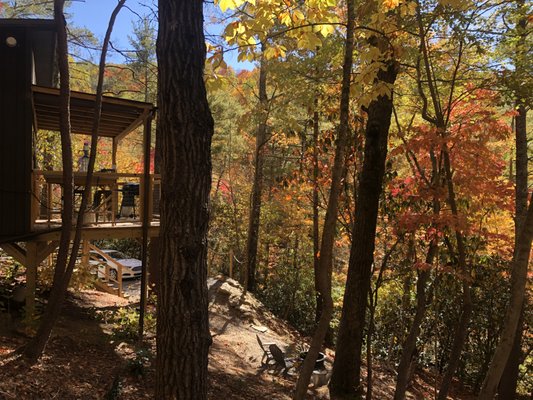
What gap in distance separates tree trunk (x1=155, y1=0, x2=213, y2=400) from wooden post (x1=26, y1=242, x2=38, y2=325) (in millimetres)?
4318

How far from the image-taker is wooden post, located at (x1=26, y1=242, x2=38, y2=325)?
6.15m

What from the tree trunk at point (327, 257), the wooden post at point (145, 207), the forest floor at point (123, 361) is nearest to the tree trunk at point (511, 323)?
the tree trunk at point (327, 257)

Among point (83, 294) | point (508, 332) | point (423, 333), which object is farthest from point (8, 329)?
point (423, 333)

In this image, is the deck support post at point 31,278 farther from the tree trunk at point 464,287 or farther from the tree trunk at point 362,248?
the tree trunk at point 464,287

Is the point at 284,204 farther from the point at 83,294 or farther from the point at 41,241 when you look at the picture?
the point at 41,241

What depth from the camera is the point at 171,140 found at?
2.83 metres

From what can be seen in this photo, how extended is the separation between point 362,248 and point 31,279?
5426 millimetres

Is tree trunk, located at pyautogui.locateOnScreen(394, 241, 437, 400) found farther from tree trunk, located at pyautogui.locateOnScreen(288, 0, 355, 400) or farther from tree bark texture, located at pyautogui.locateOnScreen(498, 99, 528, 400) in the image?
tree bark texture, located at pyautogui.locateOnScreen(498, 99, 528, 400)

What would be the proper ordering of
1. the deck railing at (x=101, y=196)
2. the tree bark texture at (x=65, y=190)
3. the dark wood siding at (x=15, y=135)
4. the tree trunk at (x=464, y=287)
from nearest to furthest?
the tree bark texture at (x=65, y=190)
the tree trunk at (x=464, y=287)
the dark wood siding at (x=15, y=135)
the deck railing at (x=101, y=196)

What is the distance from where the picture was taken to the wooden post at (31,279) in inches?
242

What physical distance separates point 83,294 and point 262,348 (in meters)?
4.34

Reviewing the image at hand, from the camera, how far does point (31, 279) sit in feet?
21.2

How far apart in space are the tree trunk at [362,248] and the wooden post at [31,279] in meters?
5.02

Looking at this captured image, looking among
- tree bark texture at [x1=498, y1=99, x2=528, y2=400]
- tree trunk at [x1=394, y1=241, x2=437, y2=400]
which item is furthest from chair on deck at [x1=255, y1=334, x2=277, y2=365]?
tree bark texture at [x1=498, y1=99, x2=528, y2=400]
